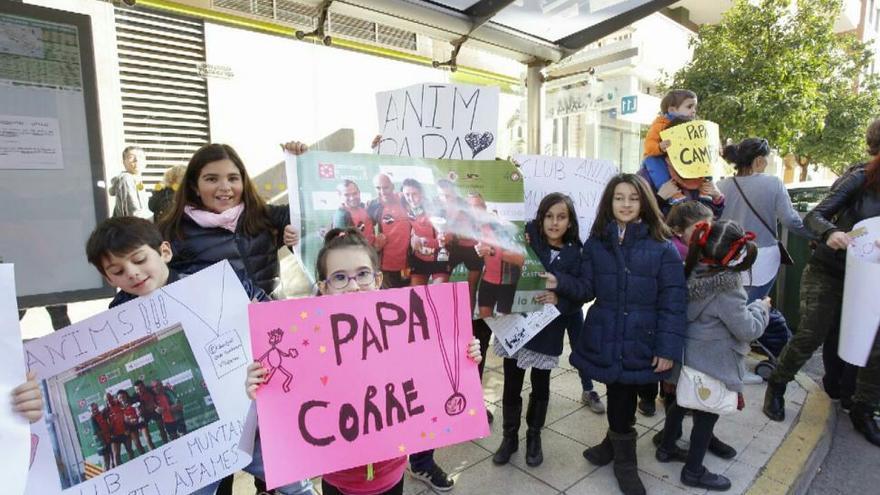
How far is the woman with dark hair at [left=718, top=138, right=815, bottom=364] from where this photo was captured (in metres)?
3.73

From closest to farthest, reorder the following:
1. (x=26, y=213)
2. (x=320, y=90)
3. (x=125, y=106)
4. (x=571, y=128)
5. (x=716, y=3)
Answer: (x=26, y=213)
(x=125, y=106)
(x=320, y=90)
(x=571, y=128)
(x=716, y=3)

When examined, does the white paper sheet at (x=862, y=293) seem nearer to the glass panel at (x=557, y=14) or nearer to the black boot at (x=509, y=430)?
the black boot at (x=509, y=430)

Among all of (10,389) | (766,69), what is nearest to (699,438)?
(10,389)

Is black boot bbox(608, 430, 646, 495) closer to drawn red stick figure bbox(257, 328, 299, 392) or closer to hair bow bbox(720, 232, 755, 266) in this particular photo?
hair bow bbox(720, 232, 755, 266)

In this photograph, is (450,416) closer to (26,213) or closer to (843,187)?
(26,213)

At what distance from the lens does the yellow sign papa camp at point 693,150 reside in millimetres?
3045

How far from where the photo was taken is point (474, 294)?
2486 millimetres

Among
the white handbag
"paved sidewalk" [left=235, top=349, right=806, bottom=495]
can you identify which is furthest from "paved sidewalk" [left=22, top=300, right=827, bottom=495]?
the white handbag

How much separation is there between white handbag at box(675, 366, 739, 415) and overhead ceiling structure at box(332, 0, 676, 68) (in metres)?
2.79

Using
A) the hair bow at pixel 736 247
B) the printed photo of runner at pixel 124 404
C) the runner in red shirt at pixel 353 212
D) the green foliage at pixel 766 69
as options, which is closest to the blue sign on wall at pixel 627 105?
the green foliage at pixel 766 69

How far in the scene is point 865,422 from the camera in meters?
3.18

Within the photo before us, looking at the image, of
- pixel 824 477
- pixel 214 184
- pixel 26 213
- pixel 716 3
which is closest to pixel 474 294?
pixel 214 184

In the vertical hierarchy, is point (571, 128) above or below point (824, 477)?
above

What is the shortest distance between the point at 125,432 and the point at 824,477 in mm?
3563
